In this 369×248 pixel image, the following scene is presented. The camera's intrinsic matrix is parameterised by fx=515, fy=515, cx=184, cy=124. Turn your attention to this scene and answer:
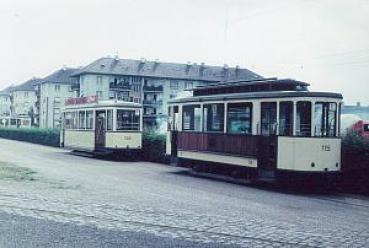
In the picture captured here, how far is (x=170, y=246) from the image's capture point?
7020 millimetres

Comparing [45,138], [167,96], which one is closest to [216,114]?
[45,138]

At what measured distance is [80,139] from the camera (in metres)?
30.0

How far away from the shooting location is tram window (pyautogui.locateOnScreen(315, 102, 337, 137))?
595 inches

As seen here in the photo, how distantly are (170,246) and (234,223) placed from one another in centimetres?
227

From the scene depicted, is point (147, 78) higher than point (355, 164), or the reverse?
point (147, 78)

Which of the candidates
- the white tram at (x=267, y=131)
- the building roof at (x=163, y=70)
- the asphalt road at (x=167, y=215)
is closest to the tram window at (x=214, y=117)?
the white tram at (x=267, y=131)

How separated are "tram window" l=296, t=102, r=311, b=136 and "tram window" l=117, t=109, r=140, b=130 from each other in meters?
13.3

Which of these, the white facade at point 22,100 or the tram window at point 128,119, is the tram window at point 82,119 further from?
the white facade at point 22,100

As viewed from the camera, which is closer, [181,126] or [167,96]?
[181,126]

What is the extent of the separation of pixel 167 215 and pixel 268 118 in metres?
7.31

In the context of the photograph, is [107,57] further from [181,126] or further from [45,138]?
[181,126]

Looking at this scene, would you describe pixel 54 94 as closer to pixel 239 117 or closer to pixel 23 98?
pixel 23 98

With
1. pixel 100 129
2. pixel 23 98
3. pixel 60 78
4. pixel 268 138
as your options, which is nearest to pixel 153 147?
pixel 100 129

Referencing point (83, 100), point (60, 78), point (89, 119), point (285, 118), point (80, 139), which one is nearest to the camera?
point (285, 118)
